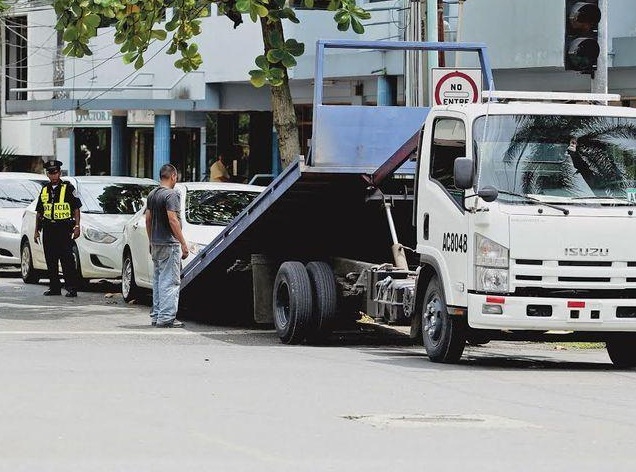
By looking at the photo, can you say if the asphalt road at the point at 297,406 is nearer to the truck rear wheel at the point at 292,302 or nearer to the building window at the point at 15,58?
the truck rear wheel at the point at 292,302

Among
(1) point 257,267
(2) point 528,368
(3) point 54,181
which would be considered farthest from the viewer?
(3) point 54,181

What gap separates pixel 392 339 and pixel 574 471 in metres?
9.29

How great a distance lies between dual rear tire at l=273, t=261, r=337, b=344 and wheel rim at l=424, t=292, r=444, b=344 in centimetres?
178

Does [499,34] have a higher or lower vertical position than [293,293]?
higher

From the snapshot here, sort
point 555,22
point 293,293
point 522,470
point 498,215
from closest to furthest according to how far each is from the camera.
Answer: point 522,470 → point 498,215 → point 293,293 → point 555,22

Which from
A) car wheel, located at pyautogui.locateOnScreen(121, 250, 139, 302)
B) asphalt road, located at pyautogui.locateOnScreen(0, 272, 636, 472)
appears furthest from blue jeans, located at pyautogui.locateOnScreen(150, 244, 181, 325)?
car wheel, located at pyautogui.locateOnScreen(121, 250, 139, 302)

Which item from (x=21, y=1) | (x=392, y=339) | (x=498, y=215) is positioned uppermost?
(x=21, y=1)

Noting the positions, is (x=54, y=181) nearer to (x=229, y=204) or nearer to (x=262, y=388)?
(x=229, y=204)

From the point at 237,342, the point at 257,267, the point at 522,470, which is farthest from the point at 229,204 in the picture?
the point at 522,470

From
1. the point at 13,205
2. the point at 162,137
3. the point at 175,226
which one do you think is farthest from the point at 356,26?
the point at 162,137

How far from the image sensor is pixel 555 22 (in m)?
25.0

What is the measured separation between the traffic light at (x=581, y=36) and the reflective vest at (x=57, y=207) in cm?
858

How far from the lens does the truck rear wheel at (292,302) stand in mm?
15719

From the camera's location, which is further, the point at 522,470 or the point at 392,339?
the point at 392,339
